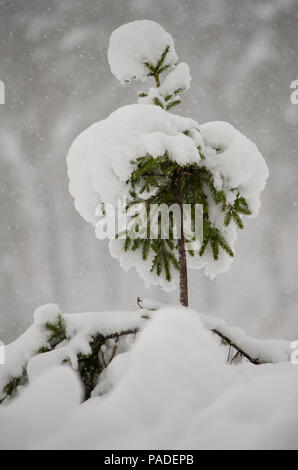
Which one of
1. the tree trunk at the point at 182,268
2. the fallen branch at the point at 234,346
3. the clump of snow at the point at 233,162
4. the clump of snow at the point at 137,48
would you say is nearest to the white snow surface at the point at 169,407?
the fallen branch at the point at 234,346

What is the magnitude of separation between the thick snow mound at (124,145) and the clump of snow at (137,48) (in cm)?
124

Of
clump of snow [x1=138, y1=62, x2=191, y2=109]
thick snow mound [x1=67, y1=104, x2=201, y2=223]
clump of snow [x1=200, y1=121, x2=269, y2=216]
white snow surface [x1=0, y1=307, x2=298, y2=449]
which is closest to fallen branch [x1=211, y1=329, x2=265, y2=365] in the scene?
white snow surface [x1=0, y1=307, x2=298, y2=449]

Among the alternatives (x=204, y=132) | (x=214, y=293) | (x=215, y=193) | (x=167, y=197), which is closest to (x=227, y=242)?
(x=215, y=193)

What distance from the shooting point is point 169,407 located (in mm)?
1722

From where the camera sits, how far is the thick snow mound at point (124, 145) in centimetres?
306

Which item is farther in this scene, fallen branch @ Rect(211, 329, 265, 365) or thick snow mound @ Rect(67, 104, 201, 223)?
fallen branch @ Rect(211, 329, 265, 365)

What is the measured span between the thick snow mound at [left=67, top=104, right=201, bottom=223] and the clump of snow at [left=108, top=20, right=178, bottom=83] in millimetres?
1242

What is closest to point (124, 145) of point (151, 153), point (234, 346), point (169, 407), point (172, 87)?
point (151, 153)

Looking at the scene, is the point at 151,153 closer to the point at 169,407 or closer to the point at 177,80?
the point at 177,80

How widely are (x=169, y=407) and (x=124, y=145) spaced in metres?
2.65

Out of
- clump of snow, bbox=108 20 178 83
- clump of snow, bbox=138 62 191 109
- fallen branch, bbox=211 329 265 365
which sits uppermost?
clump of snow, bbox=108 20 178 83

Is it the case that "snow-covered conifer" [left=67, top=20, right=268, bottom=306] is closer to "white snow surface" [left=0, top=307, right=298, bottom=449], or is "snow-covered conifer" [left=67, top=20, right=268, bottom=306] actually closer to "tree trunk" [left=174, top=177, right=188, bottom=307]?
"tree trunk" [left=174, top=177, right=188, bottom=307]

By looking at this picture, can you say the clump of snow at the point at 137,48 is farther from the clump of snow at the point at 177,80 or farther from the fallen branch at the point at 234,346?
the fallen branch at the point at 234,346

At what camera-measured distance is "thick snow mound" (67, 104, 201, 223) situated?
3.06 m
